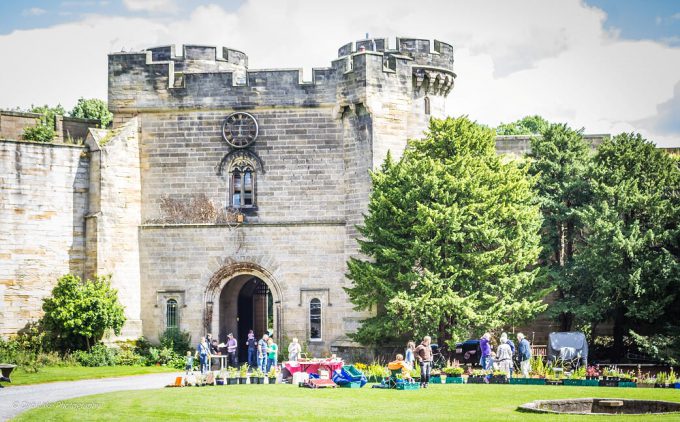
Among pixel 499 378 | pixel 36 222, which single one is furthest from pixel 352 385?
pixel 36 222

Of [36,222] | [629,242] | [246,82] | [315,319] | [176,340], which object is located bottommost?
[176,340]

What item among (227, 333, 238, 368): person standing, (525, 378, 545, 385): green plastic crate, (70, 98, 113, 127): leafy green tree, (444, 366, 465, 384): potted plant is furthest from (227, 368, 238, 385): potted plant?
(70, 98, 113, 127): leafy green tree

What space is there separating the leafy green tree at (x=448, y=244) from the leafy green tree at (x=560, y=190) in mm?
1980

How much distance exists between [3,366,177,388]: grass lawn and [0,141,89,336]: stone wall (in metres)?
3.85

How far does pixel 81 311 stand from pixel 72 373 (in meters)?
4.23

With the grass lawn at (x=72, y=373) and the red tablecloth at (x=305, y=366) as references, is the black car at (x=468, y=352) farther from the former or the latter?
the grass lawn at (x=72, y=373)

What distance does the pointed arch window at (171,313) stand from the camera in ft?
133

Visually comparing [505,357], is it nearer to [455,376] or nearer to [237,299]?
[455,376]

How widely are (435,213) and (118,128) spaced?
44.8ft

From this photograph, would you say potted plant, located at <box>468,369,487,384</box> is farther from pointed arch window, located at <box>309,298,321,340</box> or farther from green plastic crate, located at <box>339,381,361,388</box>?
pointed arch window, located at <box>309,298,321,340</box>

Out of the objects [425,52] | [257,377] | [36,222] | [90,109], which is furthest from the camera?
[90,109]

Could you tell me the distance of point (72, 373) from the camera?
34.2 metres

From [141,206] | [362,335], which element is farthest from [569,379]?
[141,206]

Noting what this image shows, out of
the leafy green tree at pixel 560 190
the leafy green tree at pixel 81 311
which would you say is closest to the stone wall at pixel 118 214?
the leafy green tree at pixel 81 311
